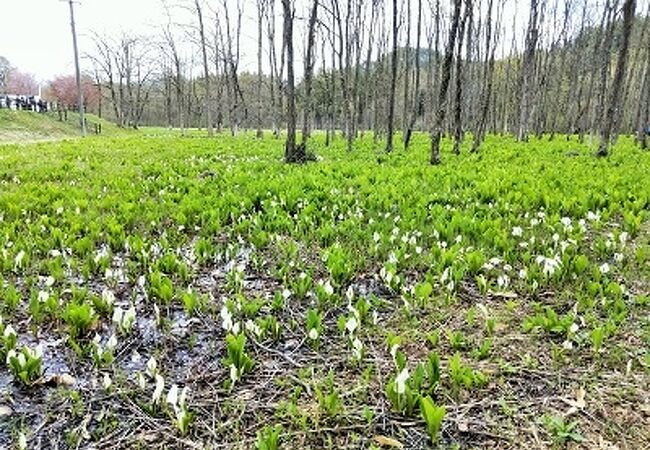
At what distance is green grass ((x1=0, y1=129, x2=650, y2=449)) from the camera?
242cm

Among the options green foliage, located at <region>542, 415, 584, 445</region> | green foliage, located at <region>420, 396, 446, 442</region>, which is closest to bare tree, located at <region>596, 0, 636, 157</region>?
green foliage, located at <region>542, 415, 584, 445</region>

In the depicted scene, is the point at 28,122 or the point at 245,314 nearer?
the point at 245,314

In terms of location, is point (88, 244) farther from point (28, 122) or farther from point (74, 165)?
point (28, 122)

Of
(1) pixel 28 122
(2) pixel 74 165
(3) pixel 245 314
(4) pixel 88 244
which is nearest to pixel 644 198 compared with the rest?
(3) pixel 245 314

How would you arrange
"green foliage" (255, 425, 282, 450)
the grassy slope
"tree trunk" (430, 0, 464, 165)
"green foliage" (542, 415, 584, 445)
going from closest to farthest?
"green foliage" (255, 425, 282, 450) → "green foliage" (542, 415, 584, 445) → "tree trunk" (430, 0, 464, 165) → the grassy slope

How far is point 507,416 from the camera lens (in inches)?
96.5

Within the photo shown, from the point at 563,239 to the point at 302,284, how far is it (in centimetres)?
298

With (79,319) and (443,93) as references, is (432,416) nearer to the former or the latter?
(79,319)

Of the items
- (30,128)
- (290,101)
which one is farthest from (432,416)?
(30,128)

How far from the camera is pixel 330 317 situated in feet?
12.0

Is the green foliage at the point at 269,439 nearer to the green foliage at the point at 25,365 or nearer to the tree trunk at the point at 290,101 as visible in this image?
the green foliage at the point at 25,365

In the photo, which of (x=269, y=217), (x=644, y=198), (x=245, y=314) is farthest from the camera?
(x=644, y=198)

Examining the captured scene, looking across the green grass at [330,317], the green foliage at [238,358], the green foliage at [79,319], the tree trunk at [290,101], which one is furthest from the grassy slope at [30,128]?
the green foliage at [238,358]

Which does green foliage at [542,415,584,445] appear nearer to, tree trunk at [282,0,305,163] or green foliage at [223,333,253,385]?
green foliage at [223,333,253,385]
